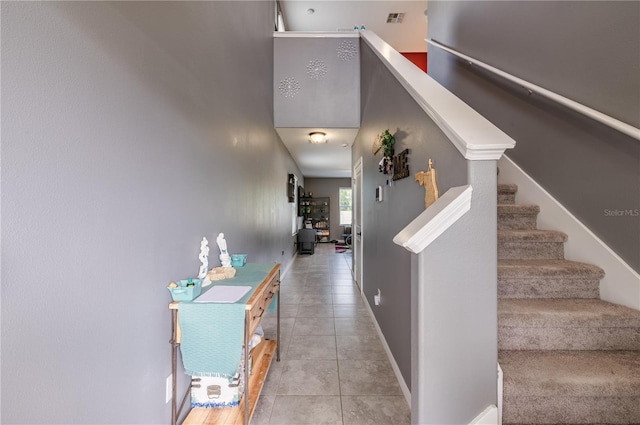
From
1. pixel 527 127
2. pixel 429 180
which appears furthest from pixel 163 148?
pixel 527 127

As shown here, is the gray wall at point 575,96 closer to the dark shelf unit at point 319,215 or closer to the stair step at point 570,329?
the stair step at point 570,329

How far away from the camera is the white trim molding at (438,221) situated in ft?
3.23

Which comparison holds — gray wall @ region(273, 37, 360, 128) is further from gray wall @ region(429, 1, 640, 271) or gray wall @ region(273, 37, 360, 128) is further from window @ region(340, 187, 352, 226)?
window @ region(340, 187, 352, 226)

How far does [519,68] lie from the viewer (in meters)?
2.15

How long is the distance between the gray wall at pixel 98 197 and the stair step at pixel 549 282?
6.67ft

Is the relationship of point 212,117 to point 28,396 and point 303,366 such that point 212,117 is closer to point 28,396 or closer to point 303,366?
point 28,396

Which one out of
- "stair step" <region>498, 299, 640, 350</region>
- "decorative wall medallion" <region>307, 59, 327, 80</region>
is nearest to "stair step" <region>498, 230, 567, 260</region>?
"stair step" <region>498, 299, 640, 350</region>

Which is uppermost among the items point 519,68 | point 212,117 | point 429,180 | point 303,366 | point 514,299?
point 519,68

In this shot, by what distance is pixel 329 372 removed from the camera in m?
1.98

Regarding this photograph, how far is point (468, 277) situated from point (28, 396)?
153 cm

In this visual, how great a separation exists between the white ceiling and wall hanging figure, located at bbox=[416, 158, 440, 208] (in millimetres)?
2917

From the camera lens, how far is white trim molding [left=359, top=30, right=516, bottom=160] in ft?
3.28

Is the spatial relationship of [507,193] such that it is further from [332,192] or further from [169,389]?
[332,192]

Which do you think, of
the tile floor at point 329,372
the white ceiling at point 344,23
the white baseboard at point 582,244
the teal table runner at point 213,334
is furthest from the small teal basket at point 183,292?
the white ceiling at point 344,23
